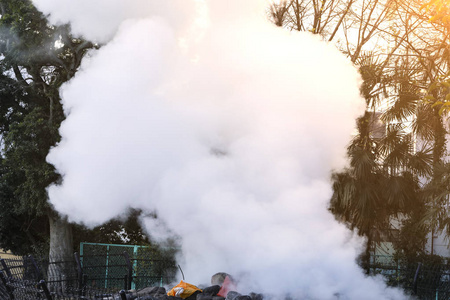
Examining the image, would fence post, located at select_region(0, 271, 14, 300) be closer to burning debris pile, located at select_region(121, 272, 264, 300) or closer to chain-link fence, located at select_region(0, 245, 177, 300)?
chain-link fence, located at select_region(0, 245, 177, 300)

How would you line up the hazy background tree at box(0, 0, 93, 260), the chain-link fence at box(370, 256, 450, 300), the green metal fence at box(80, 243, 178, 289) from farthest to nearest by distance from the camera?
the hazy background tree at box(0, 0, 93, 260), the green metal fence at box(80, 243, 178, 289), the chain-link fence at box(370, 256, 450, 300)

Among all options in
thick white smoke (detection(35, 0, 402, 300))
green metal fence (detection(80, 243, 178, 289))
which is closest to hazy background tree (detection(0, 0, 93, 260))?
green metal fence (detection(80, 243, 178, 289))

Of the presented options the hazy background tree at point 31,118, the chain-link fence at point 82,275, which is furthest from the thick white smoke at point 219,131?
the hazy background tree at point 31,118

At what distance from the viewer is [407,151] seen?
43.5ft

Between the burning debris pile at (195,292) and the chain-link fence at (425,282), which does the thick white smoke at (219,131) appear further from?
the chain-link fence at (425,282)

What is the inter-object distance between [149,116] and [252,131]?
5.60 ft

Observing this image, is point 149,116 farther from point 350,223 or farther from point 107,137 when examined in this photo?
point 350,223

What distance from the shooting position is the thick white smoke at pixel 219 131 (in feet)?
28.9

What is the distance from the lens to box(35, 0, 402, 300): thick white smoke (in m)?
8.80

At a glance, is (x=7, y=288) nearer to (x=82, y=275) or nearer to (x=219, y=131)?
(x=82, y=275)

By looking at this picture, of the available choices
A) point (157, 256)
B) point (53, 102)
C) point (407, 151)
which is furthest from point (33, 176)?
point (407, 151)

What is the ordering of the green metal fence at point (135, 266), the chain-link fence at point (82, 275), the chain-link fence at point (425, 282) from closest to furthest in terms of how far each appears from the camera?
the chain-link fence at point (82, 275) < the chain-link fence at point (425, 282) < the green metal fence at point (135, 266)

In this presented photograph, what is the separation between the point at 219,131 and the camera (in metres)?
9.27

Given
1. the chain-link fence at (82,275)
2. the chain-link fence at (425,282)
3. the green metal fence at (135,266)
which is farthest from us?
the green metal fence at (135,266)
